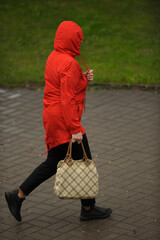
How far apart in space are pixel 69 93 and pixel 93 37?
318 inches

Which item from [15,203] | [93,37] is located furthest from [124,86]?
[15,203]

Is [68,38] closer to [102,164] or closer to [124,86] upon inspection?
[102,164]

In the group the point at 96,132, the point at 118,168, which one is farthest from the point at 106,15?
the point at 118,168

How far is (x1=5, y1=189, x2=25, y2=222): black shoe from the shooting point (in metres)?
4.53

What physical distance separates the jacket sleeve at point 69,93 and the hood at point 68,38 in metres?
0.17

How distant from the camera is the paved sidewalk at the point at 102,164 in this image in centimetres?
445

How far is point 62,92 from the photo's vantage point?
160 inches

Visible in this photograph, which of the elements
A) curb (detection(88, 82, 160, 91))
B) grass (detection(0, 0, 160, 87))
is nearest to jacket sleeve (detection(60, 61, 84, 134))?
grass (detection(0, 0, 160, 87))

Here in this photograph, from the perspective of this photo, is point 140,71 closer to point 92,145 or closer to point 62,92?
point 92,145

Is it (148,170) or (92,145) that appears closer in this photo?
(148,170)

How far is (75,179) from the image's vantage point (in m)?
4.23

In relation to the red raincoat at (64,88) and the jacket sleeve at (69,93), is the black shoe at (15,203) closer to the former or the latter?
→ the red raincoat at (64,88)

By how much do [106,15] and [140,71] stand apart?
433 centimetres

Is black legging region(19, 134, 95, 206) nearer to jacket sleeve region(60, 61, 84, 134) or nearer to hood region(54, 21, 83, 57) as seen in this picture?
jacket sleeve region(60, 61, 84, 134)
